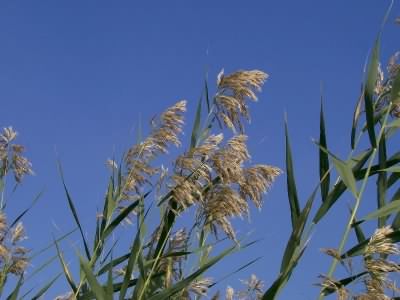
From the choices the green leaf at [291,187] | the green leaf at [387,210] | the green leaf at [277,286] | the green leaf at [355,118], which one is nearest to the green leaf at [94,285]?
the green leaf at [277,286]

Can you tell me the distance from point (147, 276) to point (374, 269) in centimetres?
88

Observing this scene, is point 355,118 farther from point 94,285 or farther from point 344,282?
point 94,285

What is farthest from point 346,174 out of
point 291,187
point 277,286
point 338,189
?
point 277,286

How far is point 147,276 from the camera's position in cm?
282

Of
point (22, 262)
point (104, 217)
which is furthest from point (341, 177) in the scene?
point (22, 262)

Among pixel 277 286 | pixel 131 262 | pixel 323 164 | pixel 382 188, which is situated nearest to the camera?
pixel 277 286

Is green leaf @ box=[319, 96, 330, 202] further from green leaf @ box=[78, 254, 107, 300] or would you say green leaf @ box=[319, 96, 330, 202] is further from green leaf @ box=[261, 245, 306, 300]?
green leaf @ box=[78, 254, 107, 300]

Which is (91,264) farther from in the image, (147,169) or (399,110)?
(399,110)

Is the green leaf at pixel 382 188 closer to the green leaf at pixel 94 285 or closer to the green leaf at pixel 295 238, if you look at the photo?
the green leaf at pixel 295 238

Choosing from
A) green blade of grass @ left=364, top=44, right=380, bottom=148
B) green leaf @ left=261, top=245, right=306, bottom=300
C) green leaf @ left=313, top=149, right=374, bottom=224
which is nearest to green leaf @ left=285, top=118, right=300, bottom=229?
green leaf @ left=313, top=149, right=374, bottom=224

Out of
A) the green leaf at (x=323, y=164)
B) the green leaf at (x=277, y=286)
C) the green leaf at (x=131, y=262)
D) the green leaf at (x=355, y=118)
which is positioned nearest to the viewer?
the green leaf at (x=277, y=286)

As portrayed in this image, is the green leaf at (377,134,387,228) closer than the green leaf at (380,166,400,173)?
No

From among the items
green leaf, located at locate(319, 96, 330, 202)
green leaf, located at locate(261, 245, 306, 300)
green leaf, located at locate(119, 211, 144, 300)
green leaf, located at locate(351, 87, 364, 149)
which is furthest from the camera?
green leaf, located at locate(351, 87, 364, 149)

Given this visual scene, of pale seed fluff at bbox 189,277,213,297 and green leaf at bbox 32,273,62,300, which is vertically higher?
green leaf at bbox 32,273,62,300
